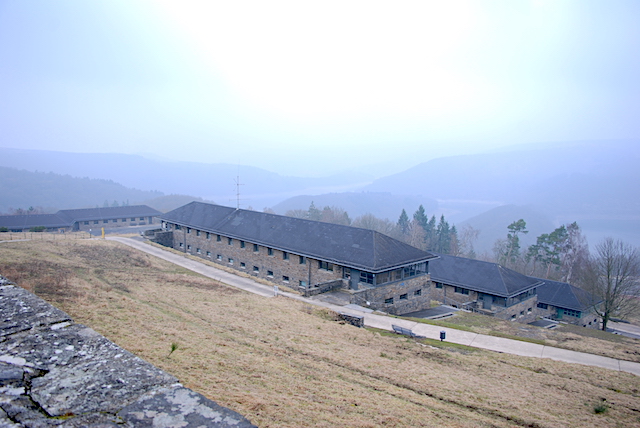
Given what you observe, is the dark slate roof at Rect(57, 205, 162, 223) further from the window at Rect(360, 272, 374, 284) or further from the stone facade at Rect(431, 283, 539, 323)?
the window at Rect(360, 272, 374, 284)

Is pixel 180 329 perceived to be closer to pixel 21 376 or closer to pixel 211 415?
Result: pixel 21 376

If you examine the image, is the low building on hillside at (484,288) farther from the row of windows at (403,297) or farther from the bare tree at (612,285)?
the bare tree at (612,285)

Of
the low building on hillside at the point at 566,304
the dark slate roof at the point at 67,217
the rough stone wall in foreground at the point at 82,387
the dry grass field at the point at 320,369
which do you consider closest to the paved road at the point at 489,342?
the dry grass field at the point at 320,369

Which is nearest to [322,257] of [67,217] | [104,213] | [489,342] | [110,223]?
[489,342]

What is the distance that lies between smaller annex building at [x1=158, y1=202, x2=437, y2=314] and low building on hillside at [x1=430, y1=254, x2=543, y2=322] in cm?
768

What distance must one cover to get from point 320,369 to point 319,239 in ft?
69.3

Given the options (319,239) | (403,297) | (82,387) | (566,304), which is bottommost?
(566,304)

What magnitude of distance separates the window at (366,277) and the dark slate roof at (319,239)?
0.61 metres

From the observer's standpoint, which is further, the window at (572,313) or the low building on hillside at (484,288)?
the window at (572,313)

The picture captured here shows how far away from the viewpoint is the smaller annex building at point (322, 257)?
1030 inches

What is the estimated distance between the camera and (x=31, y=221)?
236ft

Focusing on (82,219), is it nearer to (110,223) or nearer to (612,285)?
(110,223)

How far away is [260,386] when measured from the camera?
7.35m

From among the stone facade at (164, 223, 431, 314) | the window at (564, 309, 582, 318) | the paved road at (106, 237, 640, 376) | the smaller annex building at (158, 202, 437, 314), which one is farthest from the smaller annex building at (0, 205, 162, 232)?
the window at (564, 309, 582, 318)
